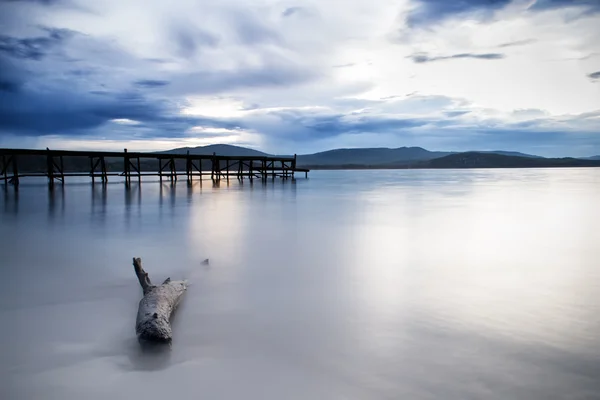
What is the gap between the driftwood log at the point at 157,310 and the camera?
13.6 feet

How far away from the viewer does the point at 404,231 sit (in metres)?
12.0

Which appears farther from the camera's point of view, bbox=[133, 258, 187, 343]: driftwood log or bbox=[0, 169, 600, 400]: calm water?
bbox=[133, 258, 187, 343]: driftwood log

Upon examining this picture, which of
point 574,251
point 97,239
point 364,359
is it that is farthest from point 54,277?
point 574,251

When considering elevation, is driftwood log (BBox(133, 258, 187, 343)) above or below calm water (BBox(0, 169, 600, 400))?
above

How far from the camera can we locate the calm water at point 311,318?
3508 millimetres

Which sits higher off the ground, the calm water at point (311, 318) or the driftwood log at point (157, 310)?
the driftwood log at point (157, 310)

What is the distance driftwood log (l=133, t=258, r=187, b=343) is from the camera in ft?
13.6

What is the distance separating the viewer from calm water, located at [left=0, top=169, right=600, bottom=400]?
11.5ft

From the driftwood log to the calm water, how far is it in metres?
0.17

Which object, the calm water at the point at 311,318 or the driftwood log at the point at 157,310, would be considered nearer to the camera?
the calm water at the point at 311,318

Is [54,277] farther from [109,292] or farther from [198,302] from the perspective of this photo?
[198,302]

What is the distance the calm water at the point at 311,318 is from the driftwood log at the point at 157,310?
0.57 feet

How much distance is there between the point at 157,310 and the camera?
454 cm

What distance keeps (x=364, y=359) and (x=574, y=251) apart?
24.9ft
